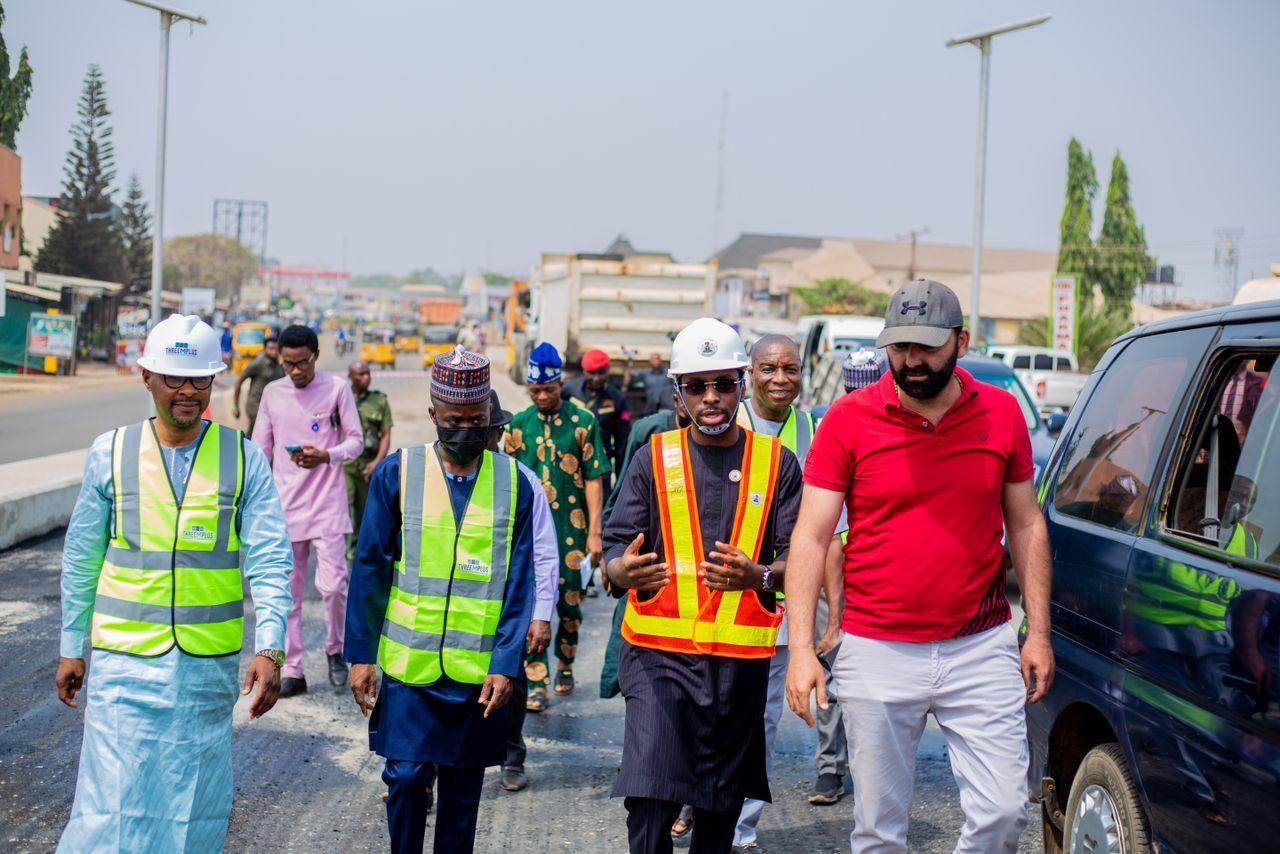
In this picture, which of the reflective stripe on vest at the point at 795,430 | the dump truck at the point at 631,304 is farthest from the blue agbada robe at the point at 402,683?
the dump truck at the point at 631,304

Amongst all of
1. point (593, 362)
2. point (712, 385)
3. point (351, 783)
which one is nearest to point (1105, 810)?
point (712, 385)

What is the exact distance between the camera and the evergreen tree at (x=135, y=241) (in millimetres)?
44219

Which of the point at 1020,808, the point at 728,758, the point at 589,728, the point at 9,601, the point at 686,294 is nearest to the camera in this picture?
the point at 1020,808

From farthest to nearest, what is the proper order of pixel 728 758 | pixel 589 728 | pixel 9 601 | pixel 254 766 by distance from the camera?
1. pixel 9 601
2. pixel 589 728
3. pixel 254 766
4. pixel 728 758

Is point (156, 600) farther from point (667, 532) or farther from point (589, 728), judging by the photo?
point (589, 728)

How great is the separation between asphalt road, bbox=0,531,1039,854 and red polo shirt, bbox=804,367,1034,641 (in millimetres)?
1833

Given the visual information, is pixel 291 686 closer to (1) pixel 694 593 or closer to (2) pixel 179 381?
(2) pixel 179 381

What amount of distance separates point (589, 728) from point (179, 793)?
11.6 ft

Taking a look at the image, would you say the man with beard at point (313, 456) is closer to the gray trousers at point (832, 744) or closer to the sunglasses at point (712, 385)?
the gray trousers at point (832, 744)

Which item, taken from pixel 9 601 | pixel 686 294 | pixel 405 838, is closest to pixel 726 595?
pixel 405 838

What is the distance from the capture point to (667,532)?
425cm

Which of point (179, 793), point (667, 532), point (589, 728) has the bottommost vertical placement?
point (589, 728)

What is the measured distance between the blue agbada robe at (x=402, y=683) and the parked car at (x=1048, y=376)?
22.7 meters

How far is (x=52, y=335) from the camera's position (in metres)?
33.6
